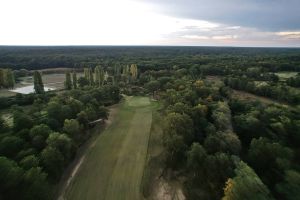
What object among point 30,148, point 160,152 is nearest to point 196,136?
point 160,152

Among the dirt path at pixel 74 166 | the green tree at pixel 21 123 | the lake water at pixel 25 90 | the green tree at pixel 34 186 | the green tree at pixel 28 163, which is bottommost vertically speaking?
the lake water at pixel 25 90

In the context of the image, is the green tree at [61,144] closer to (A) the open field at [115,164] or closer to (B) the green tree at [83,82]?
(A) the open field at [115,164]

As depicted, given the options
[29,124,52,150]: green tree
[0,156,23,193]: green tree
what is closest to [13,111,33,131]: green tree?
[29,124,52,150]: green tree

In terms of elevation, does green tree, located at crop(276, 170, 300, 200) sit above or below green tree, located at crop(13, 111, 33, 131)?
below

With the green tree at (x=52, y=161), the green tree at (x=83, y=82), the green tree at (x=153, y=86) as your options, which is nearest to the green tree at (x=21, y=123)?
the green tree at (x=52, y=161)

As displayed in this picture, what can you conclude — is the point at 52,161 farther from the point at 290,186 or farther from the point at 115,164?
the point at 290,186

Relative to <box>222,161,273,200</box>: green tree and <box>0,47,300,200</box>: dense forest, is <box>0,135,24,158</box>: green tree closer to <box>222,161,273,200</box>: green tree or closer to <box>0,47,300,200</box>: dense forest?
<box>0,47,300,200</box>: dense forest

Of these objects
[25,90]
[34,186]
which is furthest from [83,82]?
[34,186]

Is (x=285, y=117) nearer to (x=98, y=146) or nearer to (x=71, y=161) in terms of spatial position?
(x=98, y=146)
